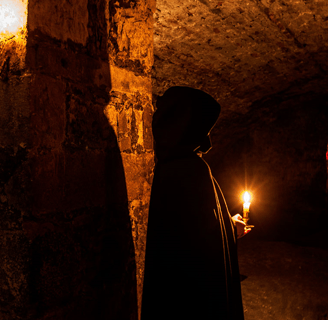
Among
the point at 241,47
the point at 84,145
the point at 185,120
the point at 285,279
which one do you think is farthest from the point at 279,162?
the point at 84,145

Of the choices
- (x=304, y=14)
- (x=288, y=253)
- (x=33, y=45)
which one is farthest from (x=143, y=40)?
(x=288, y=253)

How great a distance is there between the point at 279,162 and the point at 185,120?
188 inches

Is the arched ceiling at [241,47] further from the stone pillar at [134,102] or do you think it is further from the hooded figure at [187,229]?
the hooded figure at [187,229]

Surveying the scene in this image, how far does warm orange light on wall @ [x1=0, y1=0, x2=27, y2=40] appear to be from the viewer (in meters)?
1.27

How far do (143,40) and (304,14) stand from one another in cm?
191

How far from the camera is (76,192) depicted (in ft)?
4.68

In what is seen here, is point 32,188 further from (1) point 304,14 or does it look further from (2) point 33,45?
(1) point 304,14

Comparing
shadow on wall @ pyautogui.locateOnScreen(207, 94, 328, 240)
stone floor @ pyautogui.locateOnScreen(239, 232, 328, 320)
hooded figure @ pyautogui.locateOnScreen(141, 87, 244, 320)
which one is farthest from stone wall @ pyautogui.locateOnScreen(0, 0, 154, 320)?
shadow on wall @ pyautogui.locateOnScreen(207, 94, 328, 240)

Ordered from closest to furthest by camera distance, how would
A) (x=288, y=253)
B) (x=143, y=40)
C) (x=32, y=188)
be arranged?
(x=32, y=188) < (x=143, y=40) < (x=288, y=253)

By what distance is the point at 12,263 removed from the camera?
1260 mm

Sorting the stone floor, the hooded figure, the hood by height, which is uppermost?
the hood

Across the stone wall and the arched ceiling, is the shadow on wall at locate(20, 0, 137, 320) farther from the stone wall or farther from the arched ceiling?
the arched ceiling

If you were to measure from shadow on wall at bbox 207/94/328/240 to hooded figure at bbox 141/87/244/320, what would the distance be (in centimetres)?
389

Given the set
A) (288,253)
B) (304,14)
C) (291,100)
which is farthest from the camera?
(291,100)
